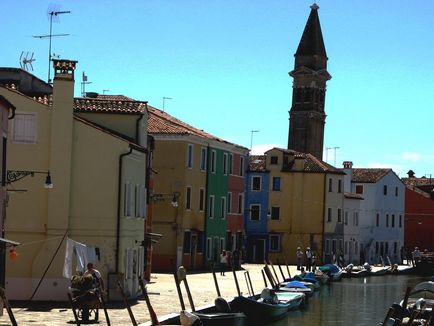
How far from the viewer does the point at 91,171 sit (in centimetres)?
3681

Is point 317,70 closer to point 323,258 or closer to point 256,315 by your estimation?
point 323,258

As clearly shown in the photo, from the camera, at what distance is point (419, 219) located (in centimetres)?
10512

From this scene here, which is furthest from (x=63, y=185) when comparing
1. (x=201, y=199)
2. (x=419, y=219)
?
(x=419, y=219)

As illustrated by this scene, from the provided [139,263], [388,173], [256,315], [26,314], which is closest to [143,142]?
[139,263]

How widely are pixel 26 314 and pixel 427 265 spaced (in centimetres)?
5648

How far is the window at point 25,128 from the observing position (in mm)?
36719

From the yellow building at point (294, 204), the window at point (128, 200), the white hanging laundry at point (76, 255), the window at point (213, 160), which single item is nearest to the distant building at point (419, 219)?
the yellow building at point (294, 204)

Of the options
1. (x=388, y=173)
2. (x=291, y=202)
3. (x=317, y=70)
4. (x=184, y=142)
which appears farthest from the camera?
(x=317, y=70)

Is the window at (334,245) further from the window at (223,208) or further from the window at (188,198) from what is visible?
the window at (188,198)

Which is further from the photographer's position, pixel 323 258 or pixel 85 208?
pixel 323 258

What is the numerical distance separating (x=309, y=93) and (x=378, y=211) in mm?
Result: 32834

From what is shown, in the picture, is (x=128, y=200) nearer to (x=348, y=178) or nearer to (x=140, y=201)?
(x=140, y=201)

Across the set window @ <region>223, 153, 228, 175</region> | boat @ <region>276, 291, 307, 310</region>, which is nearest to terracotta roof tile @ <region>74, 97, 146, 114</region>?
boat @ <region>276, 291, 307, 310</region>

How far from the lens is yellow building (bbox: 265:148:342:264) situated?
263 ft
